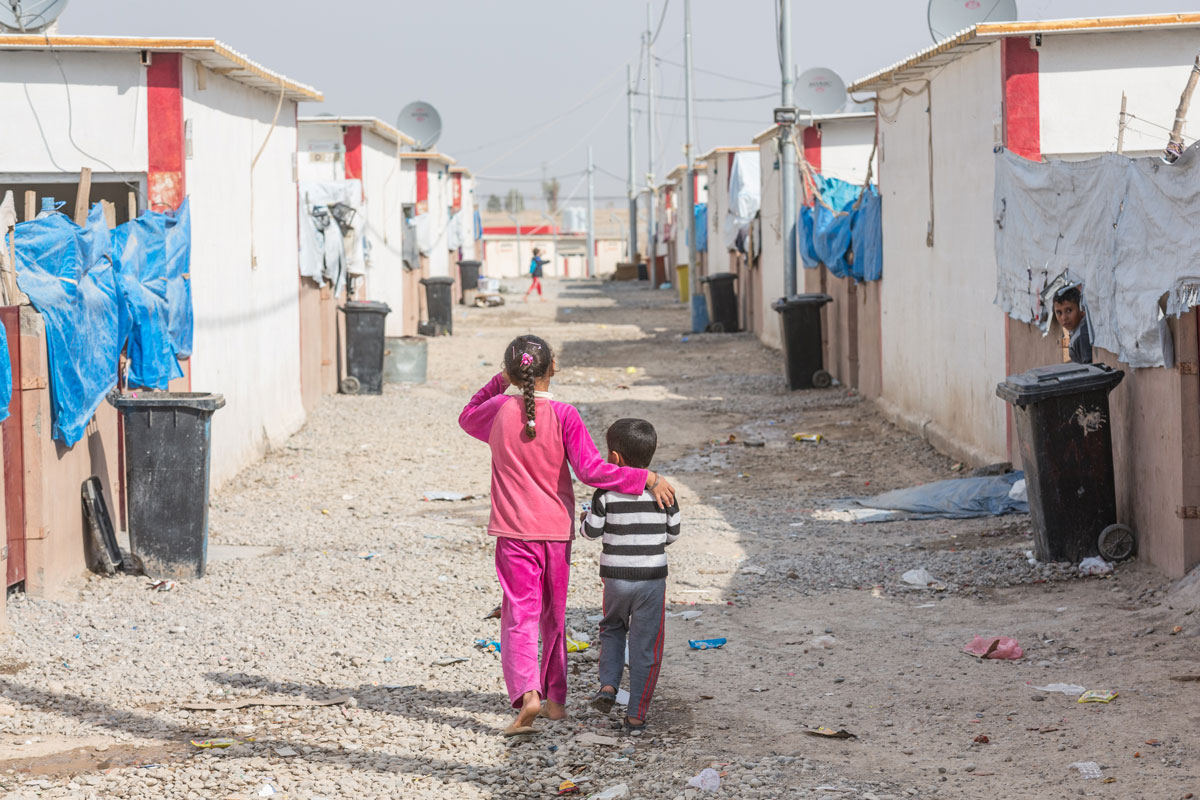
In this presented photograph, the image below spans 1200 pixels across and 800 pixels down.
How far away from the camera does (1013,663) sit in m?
6.13

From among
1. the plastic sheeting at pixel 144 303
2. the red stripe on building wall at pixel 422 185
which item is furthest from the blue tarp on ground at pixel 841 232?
the red stripe on building wall at pixel 422 185

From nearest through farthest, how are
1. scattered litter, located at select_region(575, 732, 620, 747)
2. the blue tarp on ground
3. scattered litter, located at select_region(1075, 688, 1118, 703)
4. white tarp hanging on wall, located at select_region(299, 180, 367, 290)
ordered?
scattered litter, located at select_region(575, 732, 620, 747) < scattered litter, located at select_region(1075, 688, 1118, 703) < the blue tarp on ground < white tarp hanging on wall, located at select_region(299, 180, 367, 290)

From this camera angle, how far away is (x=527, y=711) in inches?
203

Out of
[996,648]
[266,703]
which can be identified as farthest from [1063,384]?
[266,703]

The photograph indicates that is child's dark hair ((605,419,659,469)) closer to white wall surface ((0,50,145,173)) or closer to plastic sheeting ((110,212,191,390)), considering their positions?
plastic sheeting ((110,212,191,390))

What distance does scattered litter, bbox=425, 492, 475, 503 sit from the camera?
10.8 metres

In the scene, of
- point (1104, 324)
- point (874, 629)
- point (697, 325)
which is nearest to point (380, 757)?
point (874, 629)

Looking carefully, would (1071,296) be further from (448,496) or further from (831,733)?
(448,496)

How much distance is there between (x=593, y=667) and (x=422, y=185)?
82.7ft

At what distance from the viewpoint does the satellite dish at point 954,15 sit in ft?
39.3

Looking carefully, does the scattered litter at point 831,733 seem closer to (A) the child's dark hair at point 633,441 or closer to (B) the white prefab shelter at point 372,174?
(A) the child's dark hair at point 633,441

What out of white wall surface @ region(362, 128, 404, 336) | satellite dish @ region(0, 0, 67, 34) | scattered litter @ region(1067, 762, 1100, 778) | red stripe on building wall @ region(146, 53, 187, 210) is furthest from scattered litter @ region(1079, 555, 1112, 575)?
white wall surface @ region(362, 128, 404, 336)

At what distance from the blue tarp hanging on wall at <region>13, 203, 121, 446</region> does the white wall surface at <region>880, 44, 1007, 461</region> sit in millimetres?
6389

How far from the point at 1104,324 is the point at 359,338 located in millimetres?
11001
